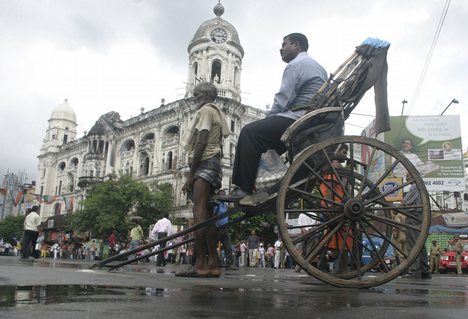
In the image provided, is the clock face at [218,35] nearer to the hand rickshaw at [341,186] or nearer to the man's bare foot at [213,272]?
the hand rickshaw at [341,186]

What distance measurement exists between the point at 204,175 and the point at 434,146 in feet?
72.4

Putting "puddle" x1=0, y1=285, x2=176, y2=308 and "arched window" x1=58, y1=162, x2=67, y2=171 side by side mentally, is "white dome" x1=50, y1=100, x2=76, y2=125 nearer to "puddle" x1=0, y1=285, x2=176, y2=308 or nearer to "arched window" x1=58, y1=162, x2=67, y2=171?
"arched window" x1=58, y1=162, x2=67, y2=171

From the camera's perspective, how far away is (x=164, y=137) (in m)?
46.5

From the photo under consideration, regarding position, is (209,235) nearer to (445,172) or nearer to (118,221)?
(445,172)

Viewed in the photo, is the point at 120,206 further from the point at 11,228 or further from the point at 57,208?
the point at 11,228

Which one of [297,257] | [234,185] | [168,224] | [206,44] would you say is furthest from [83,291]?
[206,44]

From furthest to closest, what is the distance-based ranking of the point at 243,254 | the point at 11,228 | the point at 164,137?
1. the point at 11,228
2. the point at 164,137
3. the point at 243,254

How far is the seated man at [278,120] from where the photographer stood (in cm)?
341

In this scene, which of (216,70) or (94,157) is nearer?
(216,70)

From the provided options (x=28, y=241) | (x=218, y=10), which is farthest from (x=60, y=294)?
(x=218, y=10)

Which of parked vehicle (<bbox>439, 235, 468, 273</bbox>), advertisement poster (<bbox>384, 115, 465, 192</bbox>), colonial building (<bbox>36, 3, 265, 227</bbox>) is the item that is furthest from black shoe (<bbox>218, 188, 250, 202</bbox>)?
colonial building (<bbox>36, 3, 265, 227</bbox>)

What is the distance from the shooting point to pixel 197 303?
1.98m

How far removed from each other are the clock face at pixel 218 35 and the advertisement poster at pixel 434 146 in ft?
81.9

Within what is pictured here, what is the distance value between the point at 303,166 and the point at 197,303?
61.4 inches
